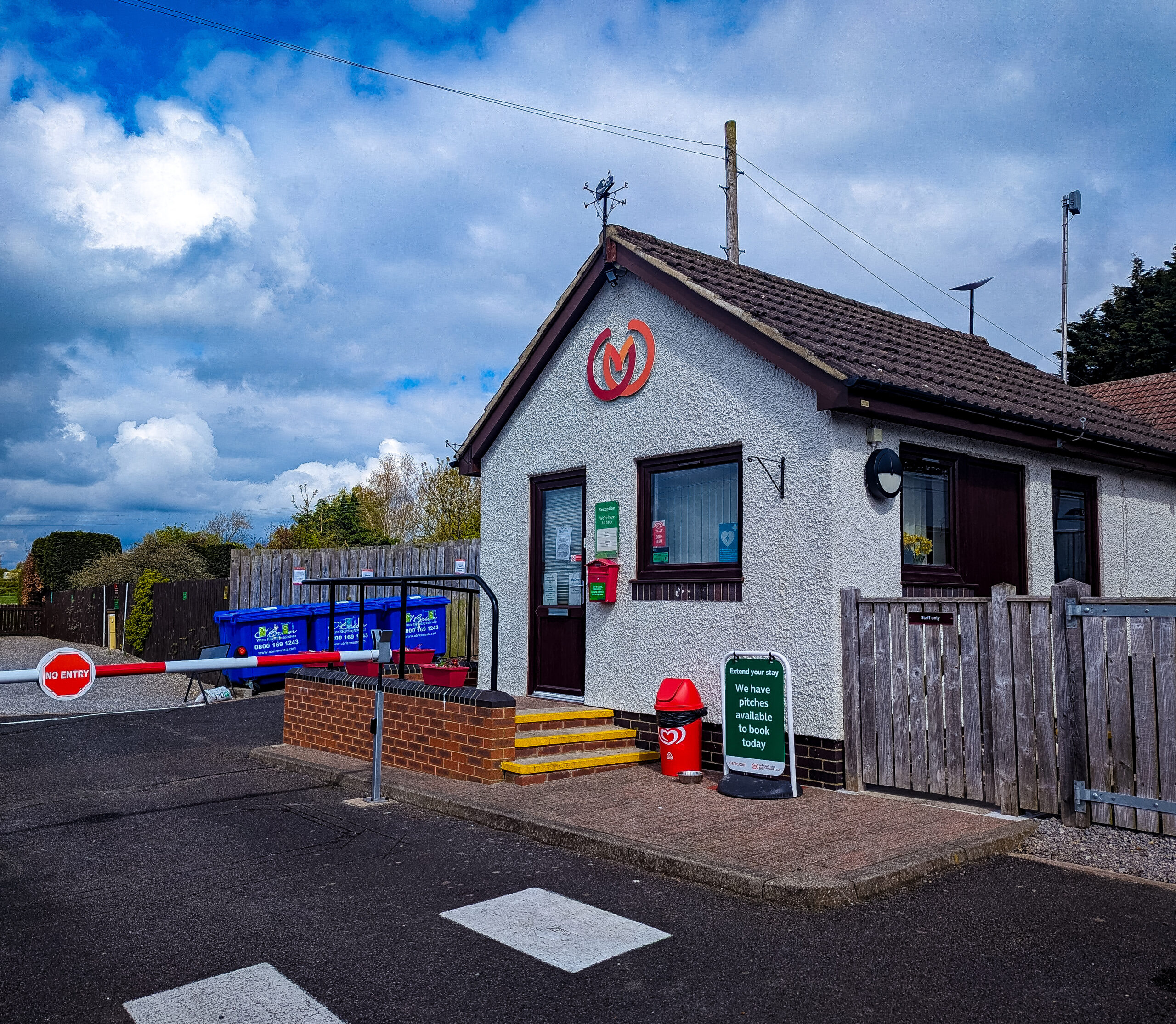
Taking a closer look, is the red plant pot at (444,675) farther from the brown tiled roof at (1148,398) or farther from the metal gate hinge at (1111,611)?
the brown tiled roof at (1148,398)

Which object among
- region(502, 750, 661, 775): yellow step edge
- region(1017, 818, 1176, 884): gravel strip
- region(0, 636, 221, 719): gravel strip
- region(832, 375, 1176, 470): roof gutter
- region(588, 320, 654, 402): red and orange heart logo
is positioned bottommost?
region(0, 636, 221, 719): gravel strip

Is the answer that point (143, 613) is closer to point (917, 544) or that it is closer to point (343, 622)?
point (343, 622)

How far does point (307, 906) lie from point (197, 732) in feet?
23.8

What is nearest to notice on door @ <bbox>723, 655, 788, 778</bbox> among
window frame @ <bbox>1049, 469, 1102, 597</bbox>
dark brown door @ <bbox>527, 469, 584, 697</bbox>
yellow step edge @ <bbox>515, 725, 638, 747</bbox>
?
yellow step edge @ <bbox>515, 725, 638, 747</bbox>

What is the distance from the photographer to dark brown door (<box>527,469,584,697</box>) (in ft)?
30.0

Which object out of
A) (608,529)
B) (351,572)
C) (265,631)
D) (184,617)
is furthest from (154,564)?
(608,529)

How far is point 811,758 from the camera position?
7012 millimetres

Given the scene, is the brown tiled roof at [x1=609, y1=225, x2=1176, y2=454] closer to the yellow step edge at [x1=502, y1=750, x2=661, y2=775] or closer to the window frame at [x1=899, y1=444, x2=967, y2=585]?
the window frame at [x1=899, y1=444, x2=967, y2=585]

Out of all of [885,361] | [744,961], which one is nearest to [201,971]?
[744,961]

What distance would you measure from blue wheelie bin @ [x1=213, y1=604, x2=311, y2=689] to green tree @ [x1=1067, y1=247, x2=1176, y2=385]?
23.5 meters

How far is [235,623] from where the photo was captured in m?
14.6

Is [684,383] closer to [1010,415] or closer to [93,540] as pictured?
[1010,415]

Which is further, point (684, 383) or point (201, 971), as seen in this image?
point (684, 383)

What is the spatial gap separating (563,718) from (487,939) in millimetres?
4050
